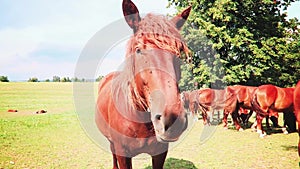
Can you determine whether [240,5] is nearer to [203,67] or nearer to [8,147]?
[203,67]

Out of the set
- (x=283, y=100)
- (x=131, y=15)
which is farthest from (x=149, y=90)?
(x=283, y=100)

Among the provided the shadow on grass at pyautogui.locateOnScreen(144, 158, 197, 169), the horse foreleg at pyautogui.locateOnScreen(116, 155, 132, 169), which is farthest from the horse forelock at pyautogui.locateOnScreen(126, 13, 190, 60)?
the shadow on grass at pyautogui.locateOnScreen(144, 158, 197, 169)

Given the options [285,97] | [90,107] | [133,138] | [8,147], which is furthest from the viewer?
[285,97]

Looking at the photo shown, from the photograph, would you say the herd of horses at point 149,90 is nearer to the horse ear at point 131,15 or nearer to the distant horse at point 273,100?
the horse ear at point 131,15

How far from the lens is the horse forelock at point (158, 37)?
2.23m

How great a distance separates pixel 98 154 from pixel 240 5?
55.5 ft

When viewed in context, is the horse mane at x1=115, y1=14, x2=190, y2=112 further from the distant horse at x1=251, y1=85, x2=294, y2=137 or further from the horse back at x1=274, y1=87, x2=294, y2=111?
the horse back at x1=274, y1=87, x2=294, y2=111

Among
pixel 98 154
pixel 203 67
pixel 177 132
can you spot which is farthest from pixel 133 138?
pixel 203 67

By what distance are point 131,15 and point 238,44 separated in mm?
17744

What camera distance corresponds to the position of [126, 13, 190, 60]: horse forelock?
2.23 meters

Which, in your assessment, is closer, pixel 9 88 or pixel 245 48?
pixel 245 48

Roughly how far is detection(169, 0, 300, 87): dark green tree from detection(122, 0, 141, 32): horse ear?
1663 cm

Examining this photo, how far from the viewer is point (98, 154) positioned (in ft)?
27.5

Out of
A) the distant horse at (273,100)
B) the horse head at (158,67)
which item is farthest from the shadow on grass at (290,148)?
the horse head at (158,67)
